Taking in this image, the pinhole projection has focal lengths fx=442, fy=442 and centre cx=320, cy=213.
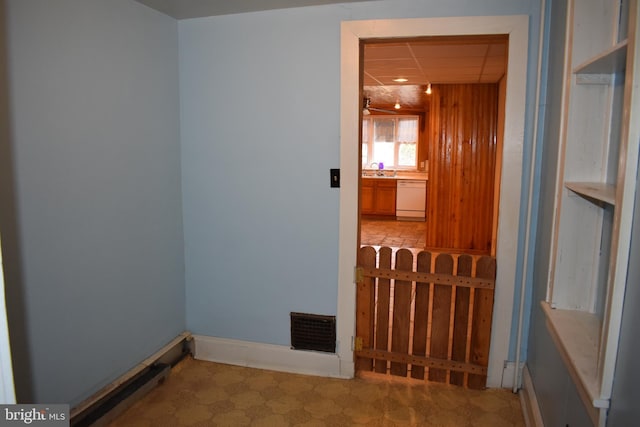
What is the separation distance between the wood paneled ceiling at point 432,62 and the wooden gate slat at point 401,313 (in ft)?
3.96

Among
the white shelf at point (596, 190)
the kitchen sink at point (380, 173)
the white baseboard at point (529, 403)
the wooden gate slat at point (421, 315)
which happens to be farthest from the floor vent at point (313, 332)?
the kitchen sink at point (380, 173)

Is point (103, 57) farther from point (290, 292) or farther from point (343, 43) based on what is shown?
point (290, 292)

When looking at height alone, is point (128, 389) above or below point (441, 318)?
below

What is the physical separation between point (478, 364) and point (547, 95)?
1466 millimetres

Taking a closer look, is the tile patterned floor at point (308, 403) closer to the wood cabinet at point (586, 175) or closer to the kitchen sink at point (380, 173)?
the wood cabinet at point (586, 175)

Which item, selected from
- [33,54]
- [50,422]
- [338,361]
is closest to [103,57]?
[33,54]

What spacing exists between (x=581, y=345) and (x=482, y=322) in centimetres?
107

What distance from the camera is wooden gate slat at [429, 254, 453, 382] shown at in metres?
2.50

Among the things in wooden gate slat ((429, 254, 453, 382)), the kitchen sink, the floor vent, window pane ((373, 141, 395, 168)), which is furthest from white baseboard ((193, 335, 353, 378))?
window pane ((373, 141, 395, 168))

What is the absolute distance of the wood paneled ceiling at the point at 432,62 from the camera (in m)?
2.51

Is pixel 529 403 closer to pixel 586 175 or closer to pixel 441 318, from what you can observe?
pixel 441 318

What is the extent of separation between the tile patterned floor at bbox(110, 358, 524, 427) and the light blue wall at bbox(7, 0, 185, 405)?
0.32 metres

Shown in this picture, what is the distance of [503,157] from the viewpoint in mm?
2266

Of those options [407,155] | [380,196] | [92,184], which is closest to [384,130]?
[407,155]
